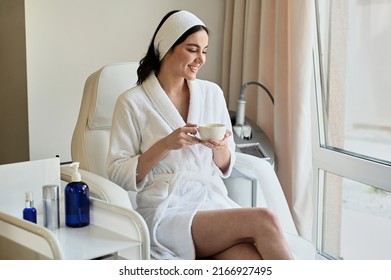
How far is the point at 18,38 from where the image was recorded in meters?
2.49

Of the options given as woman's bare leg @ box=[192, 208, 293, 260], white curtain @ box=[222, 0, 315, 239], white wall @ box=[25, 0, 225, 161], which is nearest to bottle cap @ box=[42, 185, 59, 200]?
woman's bare leg @ box=[192, 208, 293, 260]

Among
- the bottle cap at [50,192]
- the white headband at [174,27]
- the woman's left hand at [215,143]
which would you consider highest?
the white headband at [174,27]

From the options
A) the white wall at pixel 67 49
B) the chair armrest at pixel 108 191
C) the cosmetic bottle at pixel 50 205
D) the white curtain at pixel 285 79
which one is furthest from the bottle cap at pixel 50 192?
the white curtain at pixel 285 79

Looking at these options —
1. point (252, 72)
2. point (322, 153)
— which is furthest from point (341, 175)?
point (252, 72)

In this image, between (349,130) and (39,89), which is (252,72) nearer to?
(349,130)

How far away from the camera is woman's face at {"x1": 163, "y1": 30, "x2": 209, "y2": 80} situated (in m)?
1.92

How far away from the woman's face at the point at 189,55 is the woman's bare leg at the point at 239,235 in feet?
1.61

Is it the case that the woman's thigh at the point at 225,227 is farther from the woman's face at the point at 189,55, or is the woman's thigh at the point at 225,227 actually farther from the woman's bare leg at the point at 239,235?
the woman's face at the point at 189,55

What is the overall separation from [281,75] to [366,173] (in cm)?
59

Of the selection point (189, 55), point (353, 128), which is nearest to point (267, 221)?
point (189, 55)

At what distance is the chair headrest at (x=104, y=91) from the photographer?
2.17m

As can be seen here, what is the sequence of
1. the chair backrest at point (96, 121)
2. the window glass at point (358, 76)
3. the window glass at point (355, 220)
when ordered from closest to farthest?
the chair backrest at point (96, 121) < the window glass at point (358, 76) < the window glass at point (355, 220)

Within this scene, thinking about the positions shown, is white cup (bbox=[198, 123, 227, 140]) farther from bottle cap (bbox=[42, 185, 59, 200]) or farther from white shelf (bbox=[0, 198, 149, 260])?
bottle cap (bbox=[42, 185, 59, 200])

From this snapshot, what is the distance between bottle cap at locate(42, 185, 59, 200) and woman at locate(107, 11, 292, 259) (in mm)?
299
